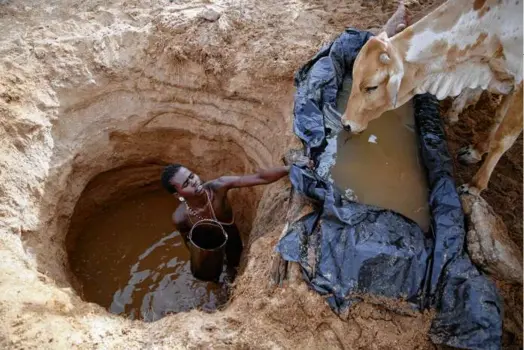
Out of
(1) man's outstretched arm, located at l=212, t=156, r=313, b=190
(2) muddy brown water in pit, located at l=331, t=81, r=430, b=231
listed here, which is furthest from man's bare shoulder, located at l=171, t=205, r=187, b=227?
(2) muddy brown water in pit, located at l=331, t=81, r=430, b=231

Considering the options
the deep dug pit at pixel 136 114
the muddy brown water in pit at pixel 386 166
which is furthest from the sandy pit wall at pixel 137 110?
the muddy brown water in pit at pixel 386 166

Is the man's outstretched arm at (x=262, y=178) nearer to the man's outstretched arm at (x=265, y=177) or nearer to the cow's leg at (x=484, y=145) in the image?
the man's outstretched arm at (x=265, y=177)

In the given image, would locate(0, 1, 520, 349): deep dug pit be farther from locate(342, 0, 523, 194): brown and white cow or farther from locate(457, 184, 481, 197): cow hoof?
locate(457, 184, 481, 197): cow hoof

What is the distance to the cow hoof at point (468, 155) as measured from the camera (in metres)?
3.68

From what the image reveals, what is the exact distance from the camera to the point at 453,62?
322cm

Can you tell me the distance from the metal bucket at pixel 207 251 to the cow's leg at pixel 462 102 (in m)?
2.28

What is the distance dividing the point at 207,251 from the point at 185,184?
596 mm

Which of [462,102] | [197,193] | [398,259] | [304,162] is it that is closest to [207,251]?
[197,193]

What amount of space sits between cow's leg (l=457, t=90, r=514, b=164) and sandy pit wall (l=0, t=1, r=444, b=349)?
1.44 metres

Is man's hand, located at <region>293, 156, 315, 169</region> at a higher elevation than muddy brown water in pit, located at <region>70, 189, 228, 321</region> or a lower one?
higher

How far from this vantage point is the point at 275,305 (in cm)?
294

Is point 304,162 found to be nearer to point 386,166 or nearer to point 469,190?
point 386,166

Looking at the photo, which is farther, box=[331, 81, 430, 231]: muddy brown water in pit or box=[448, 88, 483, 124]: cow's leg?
box=[448, 88, 483, 124]: cow's leg

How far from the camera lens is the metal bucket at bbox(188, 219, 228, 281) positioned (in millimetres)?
3775
